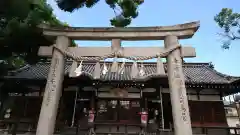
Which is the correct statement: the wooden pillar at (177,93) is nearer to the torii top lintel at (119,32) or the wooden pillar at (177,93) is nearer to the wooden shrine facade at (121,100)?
the torii top lintel at (119,32)

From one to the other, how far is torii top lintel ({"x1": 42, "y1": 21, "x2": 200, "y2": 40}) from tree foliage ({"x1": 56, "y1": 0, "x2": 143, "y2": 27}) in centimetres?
301

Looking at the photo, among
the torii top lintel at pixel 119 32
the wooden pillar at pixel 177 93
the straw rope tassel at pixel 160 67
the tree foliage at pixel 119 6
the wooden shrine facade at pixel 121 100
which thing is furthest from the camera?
the wooden shrine facade at pixel 121 100

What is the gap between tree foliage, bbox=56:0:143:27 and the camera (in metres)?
8.12

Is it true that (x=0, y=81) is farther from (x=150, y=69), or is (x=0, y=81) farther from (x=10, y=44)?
(x=150, y=69)

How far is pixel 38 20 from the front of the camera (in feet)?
19.8

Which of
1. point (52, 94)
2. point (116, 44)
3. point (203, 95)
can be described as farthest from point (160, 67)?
point (203, 95)

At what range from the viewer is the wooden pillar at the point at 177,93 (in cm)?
452

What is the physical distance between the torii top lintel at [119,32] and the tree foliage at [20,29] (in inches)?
18.4

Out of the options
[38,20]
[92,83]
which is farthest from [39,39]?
[92,83]

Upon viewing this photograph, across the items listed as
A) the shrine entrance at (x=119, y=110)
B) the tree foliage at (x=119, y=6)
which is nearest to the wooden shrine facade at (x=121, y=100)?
the shrine entrance at (x=119, y=110)

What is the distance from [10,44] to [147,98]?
8.20 m

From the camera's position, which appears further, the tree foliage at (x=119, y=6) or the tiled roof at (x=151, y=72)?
the tiled roof at (x=151, y=72)

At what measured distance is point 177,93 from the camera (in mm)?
4805

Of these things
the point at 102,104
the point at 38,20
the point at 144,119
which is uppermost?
the point at 38,20
